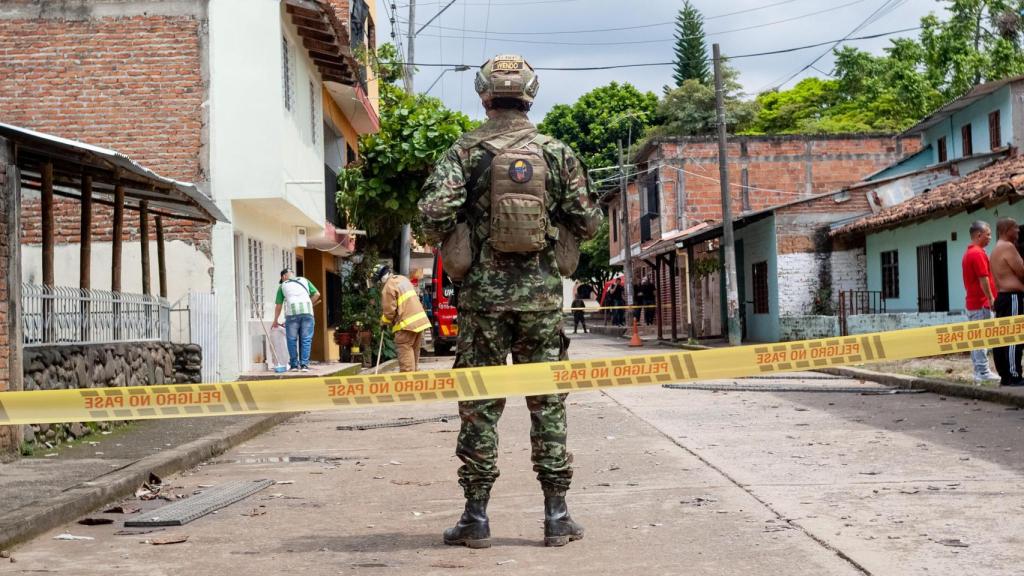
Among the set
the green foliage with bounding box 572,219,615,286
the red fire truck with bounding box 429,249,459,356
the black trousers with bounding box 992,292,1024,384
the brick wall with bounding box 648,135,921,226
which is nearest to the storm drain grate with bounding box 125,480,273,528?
the black trousers with bounding box 992,292,1024,384

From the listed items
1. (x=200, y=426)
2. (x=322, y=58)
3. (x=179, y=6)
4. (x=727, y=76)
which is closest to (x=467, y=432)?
(x=200, y=426)

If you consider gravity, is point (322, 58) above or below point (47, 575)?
above

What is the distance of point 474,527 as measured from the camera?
5.52 metres

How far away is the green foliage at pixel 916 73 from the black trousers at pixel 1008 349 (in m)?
31.9

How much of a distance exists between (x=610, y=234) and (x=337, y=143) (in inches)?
1129

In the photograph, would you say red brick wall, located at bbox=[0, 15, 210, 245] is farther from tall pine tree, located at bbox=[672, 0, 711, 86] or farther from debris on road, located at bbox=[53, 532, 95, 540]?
tall pine tree, located at bbox=[672, 0, 711, 86]

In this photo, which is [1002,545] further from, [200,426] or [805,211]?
[805,211]

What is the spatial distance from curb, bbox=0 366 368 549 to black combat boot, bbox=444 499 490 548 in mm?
2191

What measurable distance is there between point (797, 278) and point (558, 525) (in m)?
23.5

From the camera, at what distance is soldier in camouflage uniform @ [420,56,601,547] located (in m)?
5.53

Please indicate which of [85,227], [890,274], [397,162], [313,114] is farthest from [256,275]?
[890,274]

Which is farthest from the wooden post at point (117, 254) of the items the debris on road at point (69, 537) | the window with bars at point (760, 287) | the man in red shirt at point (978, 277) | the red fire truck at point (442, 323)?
the window with bars at point (760, 287)

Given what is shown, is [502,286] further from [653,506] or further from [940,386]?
[940,386]

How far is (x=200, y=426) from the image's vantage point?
11609 millimetres
